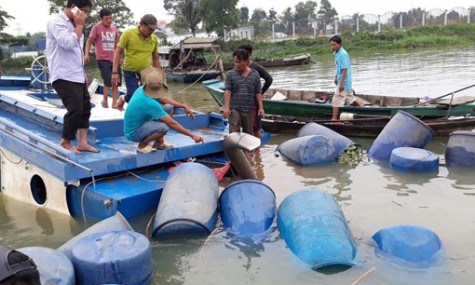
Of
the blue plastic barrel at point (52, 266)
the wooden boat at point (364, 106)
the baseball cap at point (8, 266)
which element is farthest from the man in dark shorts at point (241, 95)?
the baseball cap at point (8, 266)

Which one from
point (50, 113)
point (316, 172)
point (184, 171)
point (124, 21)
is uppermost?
point (124, 21)

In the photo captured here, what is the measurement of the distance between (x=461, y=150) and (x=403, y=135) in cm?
91

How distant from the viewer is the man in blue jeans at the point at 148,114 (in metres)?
5.60

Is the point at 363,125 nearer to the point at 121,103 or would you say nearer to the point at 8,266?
the point at 121,103

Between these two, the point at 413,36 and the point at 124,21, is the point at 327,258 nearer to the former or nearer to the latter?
the point at 124,21

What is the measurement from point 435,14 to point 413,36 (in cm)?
1885

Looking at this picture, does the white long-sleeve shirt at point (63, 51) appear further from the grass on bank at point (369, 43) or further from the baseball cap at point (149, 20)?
the grass on bank at point (369, 43)

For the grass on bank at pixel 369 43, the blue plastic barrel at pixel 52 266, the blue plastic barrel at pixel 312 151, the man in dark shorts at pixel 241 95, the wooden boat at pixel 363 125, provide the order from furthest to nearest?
the grass on bank at pixel 369 43, the wooden boat at pixel 363 125, the blue plastic barrel at pixel 312 151, the man in dark shorts at pixel 241 95, the blue plastic barrel at pixel 52 266

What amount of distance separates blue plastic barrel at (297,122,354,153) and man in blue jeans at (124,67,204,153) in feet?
10.0

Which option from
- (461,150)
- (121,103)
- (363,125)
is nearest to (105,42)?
(121,103)

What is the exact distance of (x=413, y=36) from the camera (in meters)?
43.4

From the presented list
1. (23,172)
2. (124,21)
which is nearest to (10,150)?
(23,172)

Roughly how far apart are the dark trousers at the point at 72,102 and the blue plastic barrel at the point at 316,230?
8.71 feet

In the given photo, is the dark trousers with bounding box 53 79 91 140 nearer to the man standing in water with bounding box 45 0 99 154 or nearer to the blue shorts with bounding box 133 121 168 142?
the man standing in water with bounding box 45 0 99 154
